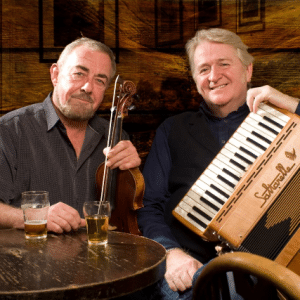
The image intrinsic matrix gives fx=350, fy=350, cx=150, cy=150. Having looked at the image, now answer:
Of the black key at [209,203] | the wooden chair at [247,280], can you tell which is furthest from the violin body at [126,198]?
the wooden chair at [247,280]

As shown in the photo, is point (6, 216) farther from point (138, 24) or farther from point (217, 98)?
point (138, 24)

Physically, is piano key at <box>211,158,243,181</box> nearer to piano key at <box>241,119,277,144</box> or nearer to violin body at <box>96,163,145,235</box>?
piano key at <box>241,119,277,144</box>

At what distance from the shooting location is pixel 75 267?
0.98 m

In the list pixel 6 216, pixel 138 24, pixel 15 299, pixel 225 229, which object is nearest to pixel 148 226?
pixel 225 229

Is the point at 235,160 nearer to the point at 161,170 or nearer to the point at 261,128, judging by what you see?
the point at 261,128

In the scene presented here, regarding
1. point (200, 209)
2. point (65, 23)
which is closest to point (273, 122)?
point (200, 209)

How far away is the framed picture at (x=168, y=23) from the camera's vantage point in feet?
8.13

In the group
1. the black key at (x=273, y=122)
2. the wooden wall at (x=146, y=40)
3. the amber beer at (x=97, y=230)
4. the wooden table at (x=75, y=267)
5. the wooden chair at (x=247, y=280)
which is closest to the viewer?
the wooden chair at (x=247, y=280)

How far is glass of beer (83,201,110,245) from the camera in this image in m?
1.24

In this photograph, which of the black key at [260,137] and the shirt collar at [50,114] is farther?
the shirt collar at [50,114]

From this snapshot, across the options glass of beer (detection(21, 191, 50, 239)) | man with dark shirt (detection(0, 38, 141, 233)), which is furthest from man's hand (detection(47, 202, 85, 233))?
man with dark shirt (detection(0, 38, 141, 233))

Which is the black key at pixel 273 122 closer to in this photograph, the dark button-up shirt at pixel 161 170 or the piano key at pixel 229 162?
the piano key at pixel 229 162

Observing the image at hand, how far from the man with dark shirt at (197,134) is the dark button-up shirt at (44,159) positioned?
1.12 ft

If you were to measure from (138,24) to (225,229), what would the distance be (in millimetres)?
1659
